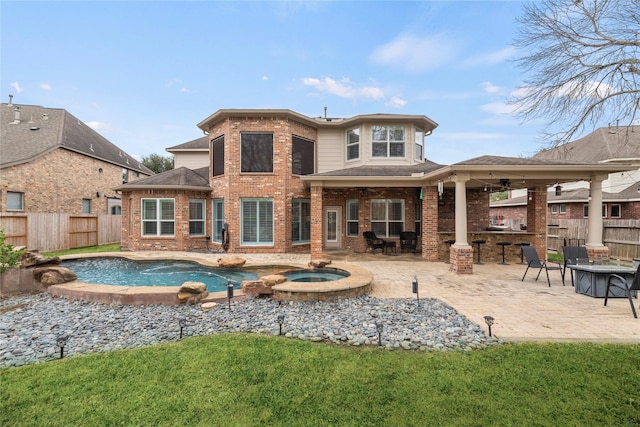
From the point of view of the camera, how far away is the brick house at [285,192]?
504 inches

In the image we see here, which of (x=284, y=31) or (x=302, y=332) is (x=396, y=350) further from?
(x=284, y=31)

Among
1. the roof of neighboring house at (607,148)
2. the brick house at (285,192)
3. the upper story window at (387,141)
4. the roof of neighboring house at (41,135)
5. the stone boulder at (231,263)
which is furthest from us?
the roof of neighboring house at (607,148)

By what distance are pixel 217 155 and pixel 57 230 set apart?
859 cm

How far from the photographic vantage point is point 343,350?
3.82 metres

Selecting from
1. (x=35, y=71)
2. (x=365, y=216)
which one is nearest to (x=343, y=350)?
(x=365, y=216)

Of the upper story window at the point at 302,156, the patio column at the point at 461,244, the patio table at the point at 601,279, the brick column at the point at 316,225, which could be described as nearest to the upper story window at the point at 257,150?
the upper story window at the point at 302,156

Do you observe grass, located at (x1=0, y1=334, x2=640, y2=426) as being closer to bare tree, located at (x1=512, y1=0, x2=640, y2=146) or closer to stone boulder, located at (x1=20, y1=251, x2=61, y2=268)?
stone boulder, located at (x1=20, y1=251, x2=61, y2=268)

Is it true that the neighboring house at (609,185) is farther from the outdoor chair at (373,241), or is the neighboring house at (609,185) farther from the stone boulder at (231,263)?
the stone boulder at (231,263)

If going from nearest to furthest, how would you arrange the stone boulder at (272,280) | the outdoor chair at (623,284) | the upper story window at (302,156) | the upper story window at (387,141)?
the outdoor chair at (623,284)
the stone boulder at (272,280)
the upper story window at (302,156)
the upper story window at (387,141)

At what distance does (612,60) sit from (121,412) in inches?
486

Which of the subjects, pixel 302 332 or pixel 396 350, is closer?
pixel 396 350

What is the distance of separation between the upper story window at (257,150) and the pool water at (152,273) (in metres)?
5.21

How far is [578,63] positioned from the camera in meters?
7.80

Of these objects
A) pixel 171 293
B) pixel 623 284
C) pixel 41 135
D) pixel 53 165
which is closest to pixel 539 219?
pixel 623 284
